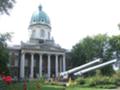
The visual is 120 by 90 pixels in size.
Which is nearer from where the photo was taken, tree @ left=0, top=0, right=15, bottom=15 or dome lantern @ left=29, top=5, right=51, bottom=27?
tree @ left=0, top=0, right=15, bottom=15

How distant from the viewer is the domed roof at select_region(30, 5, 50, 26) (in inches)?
2959

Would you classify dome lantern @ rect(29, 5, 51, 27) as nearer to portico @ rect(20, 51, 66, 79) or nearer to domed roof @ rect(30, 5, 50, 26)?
domed roof @ rect(30, 5, 50, 26)

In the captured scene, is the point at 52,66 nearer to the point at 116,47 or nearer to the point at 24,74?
the point at 24,74

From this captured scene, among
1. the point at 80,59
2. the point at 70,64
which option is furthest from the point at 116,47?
the point at 70,64

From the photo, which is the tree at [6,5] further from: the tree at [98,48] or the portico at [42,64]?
the portico at [42,64]

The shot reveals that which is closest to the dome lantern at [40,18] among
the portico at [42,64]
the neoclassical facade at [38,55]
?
the neoclassical facade at [38,55]

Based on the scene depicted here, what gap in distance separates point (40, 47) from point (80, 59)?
11.9 metres

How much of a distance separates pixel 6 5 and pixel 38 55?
50.9 meters

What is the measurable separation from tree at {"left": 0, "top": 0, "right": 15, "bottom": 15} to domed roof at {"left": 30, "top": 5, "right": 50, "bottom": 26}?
180 feet

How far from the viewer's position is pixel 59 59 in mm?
72938

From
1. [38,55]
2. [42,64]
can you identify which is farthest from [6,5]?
[42,64]

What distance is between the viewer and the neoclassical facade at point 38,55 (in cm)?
6625

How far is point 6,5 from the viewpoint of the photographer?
19.5 meters

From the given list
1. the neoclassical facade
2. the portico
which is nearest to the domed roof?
the neoclassical facade
